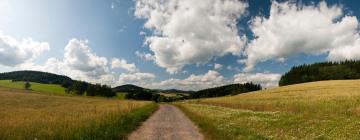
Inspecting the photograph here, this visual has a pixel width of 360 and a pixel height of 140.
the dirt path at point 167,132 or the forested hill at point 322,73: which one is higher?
the forested hill at point 322,73

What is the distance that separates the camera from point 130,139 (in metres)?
15.3

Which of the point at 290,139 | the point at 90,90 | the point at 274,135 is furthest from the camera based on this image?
the point at 90,90

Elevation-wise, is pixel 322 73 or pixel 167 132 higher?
pixel 322 73

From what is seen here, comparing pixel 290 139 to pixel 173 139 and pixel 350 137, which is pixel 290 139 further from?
pixel 173 139

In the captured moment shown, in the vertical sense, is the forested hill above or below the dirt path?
above

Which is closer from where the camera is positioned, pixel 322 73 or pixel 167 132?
pixel 167 132

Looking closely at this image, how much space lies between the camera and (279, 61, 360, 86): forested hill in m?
127

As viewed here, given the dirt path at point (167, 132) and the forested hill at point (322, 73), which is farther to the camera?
the forested hill at point (322, 73)

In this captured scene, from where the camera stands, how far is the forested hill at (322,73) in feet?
416

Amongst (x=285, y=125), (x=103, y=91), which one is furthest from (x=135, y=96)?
(x=285, y=125)

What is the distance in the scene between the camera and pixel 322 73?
13512cm

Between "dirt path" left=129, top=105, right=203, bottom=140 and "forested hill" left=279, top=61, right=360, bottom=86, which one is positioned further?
"forested hill" left=279, top=61, right=360, bottom=86

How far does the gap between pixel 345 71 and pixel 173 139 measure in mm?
134823

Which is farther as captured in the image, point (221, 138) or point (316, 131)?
point (221, 138)
